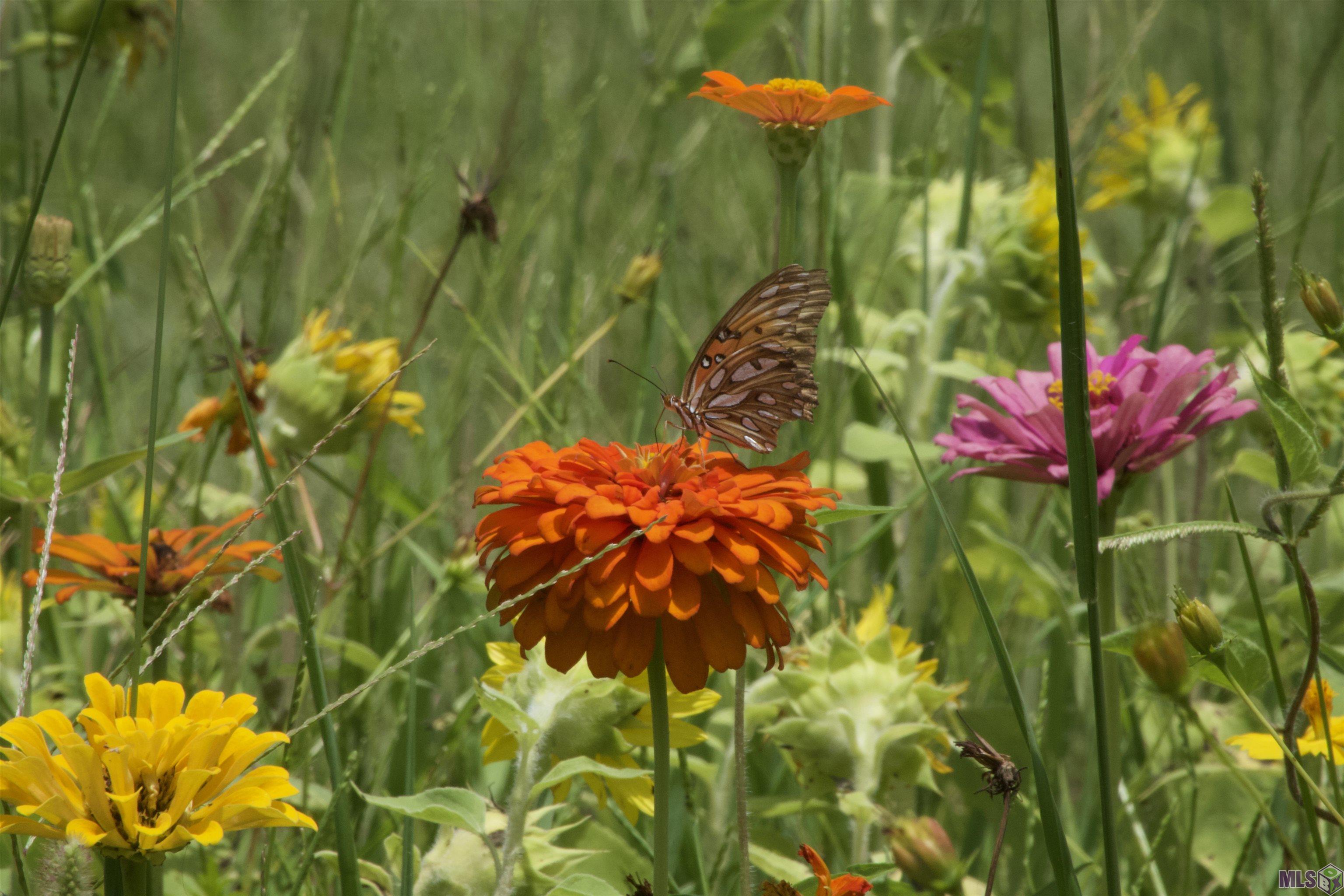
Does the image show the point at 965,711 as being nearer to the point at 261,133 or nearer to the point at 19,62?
the point at 19,62

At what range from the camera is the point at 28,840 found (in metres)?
0.67

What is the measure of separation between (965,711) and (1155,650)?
37cm

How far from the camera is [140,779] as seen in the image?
0.49m

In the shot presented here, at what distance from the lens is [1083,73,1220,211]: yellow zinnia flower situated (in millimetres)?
1486

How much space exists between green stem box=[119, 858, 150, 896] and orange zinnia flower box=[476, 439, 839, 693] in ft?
0.62

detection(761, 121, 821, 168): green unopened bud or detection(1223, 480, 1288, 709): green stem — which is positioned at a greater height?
detection(761, 121, 821, 168): green unopened bud

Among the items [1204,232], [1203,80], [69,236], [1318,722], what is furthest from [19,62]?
[1203,80]

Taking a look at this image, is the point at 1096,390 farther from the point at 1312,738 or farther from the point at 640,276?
the point at 640,276

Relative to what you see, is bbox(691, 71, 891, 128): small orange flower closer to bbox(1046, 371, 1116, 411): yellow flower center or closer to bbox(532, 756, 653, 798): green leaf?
bbox(1046, 371, 1116, 411): yellow flower center

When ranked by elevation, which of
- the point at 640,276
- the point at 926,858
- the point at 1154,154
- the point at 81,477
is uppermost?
the point at 1154,154

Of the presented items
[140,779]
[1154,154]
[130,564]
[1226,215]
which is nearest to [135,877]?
[140,779]

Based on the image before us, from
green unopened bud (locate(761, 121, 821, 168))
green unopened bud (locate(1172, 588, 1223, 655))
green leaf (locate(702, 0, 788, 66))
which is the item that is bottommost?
green unopened bud (locate(1172, 588, 1223, 655))

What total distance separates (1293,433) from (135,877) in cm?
57

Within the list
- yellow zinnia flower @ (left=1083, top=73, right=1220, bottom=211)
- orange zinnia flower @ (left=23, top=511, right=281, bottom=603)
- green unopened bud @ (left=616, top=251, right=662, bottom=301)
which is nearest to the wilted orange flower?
orange zinnia flower @ (left=23, top=511, right=281, bottom=603)
